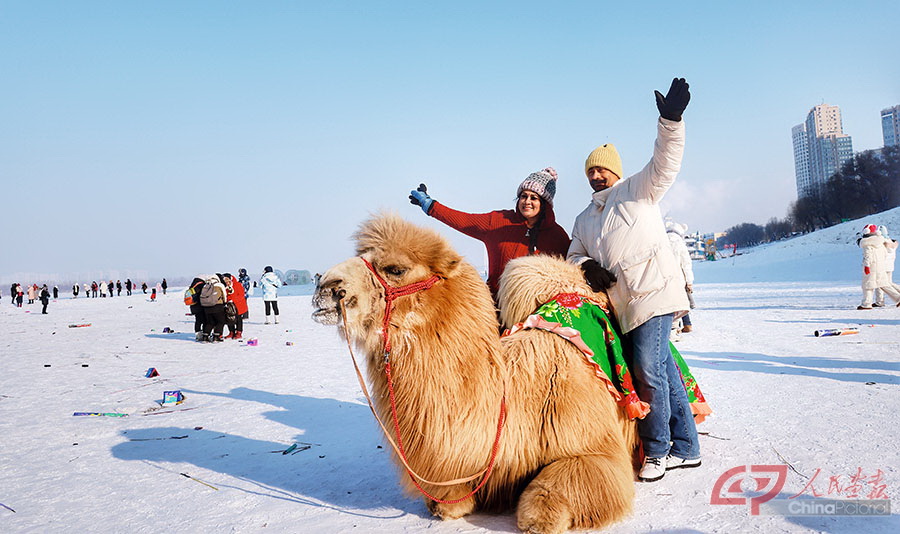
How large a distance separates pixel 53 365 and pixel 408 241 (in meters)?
10.7

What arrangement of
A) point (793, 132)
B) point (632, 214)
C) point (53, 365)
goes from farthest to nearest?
1. point (793, 132)
2. point (53, 365)
3. point (632, 214)

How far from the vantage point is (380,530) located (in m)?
3.08

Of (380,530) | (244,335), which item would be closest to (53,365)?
(244,335)

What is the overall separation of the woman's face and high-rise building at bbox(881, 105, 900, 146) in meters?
123

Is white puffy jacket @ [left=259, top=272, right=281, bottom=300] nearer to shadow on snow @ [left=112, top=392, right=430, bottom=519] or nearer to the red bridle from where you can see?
shadow on snow @ [left=112, top=392, right=430, bottom=519]

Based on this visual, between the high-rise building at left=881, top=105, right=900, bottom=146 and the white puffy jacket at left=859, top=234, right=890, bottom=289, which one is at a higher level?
the high-rise building at left=881, top=105, right=900, bottom=146

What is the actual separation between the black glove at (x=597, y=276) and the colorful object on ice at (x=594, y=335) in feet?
0.37

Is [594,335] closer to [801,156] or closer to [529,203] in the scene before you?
[529,203]

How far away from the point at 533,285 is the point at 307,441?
9.67ft

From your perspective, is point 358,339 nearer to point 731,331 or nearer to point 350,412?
point 350,412

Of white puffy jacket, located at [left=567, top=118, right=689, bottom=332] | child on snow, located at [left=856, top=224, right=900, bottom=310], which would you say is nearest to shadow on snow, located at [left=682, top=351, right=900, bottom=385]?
white puffy jacket, located at [left=567, top=118, right=689, bottom=332]

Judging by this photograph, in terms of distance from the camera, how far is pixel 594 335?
11.5 feet

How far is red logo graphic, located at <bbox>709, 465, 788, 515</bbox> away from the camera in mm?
3158

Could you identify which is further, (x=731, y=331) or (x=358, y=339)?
(x=731, y=331)
